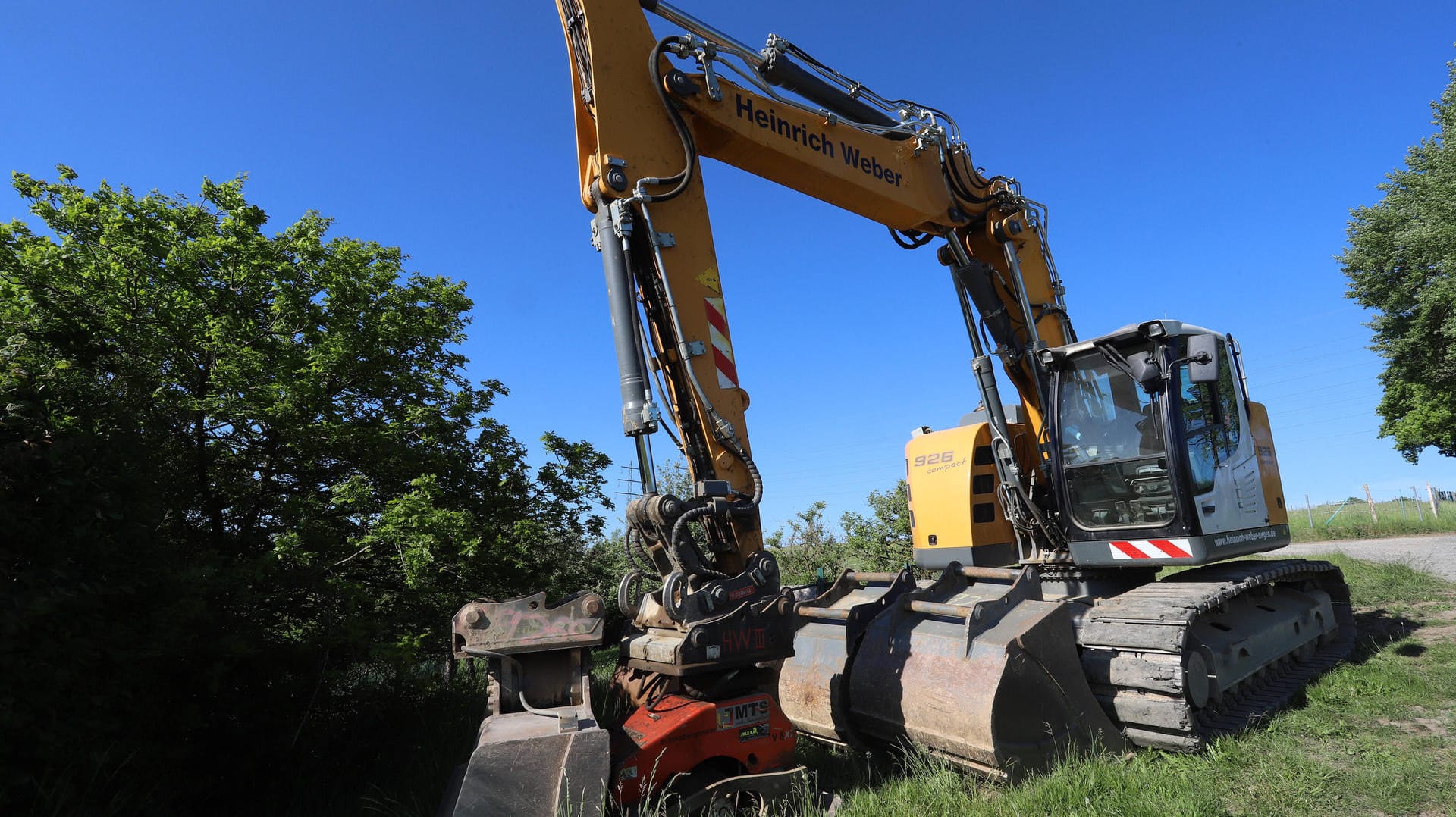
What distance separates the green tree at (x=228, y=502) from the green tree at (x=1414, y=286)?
25448 millimetres

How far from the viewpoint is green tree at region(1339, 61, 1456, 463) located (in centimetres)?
2167

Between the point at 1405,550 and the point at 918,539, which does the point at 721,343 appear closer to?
the point at 918,539

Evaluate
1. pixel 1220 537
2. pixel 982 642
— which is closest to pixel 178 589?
pixel 982 642

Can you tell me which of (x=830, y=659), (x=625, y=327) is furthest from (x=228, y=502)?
(x=830, y=659)

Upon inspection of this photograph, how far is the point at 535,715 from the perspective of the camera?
3738mm

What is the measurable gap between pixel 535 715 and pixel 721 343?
7.55ft

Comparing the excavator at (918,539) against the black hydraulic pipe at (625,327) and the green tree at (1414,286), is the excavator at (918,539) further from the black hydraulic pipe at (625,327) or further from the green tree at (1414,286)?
the green tree at (1414,286)

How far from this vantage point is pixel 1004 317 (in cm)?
682

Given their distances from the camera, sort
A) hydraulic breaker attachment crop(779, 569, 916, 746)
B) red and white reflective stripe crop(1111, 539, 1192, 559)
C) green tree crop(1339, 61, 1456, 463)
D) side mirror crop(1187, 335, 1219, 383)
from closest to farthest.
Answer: hydraulic breaker attachment crop(779, 569, 916, 746)
side mirror crop(1187, 335, 1219, 383)
red and white reflective stripe crop(1111, 539, 1192, 559)
green tree crop(1339, 61, 1456, 463)

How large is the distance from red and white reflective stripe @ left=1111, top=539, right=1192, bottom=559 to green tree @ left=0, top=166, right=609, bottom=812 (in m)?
5.40

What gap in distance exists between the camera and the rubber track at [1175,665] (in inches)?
184

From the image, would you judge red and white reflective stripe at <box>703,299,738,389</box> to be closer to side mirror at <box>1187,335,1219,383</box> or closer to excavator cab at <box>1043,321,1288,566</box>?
excavator cab at <box>1043,321,1288,566</box>

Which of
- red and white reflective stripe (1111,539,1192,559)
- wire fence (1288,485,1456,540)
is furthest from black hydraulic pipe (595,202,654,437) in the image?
wire fence (1288,485,1456,540)

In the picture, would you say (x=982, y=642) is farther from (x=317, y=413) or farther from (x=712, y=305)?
(x=317, y=413)
